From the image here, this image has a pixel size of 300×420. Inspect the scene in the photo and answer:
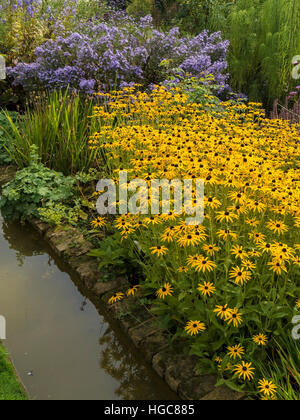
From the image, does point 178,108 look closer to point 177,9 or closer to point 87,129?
point 87,129

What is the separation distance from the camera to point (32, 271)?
11.0 feet

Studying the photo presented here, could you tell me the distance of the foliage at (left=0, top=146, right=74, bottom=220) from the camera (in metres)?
3.99

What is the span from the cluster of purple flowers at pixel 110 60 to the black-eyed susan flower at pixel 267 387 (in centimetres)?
421

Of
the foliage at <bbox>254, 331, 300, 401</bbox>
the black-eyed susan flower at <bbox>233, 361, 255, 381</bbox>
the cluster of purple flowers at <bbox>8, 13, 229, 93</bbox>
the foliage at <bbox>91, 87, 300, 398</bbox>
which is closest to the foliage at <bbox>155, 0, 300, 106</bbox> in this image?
the cluster of purple flowers at <bbox>8, 13, 229, 93</bbox>

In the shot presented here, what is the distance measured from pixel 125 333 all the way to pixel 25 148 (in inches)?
110

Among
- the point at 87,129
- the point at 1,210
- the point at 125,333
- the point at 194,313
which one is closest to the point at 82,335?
the point at 125,333

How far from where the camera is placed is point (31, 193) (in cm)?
407

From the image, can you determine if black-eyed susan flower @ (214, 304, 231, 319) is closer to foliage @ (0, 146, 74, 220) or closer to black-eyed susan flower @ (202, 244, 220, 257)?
black-eyed susan flower @ (202, 244, 220, 257)

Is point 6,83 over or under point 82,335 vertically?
over

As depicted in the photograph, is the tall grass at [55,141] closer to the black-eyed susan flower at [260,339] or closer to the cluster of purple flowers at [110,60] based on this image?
the cluster of purple flowers at [110,60]

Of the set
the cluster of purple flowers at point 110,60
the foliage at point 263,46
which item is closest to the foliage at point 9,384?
the cluster of purple flowers at point 110,60

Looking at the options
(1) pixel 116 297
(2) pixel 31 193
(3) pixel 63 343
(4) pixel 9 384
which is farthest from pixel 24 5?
(4) pixel 9 384

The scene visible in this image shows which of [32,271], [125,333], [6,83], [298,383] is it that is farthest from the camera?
[6,83]

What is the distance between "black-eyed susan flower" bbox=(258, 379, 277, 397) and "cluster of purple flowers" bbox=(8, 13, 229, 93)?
421 cm
